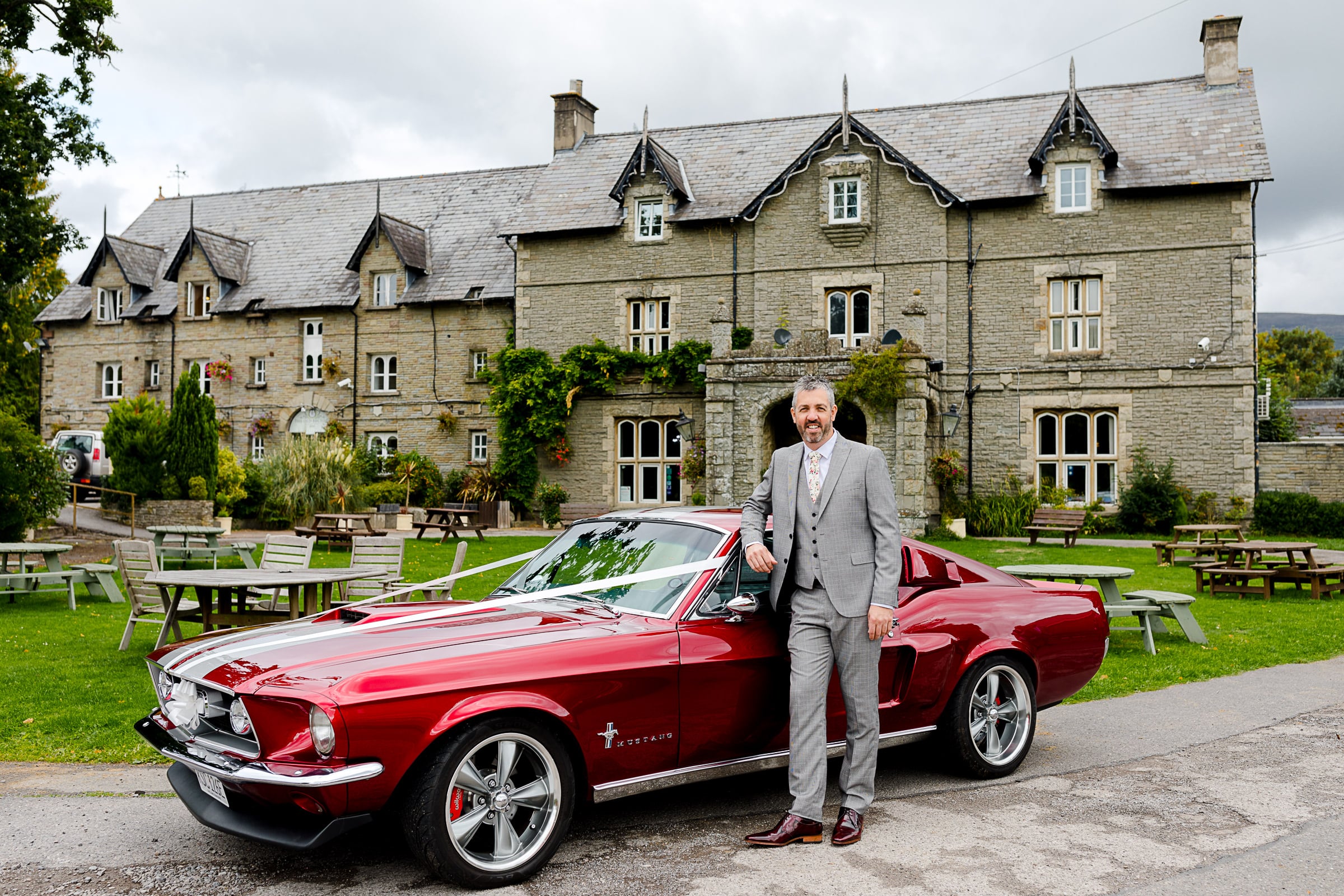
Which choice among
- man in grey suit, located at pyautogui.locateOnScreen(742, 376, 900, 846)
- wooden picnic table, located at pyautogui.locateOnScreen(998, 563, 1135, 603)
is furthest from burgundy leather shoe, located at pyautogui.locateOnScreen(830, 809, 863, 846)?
wooden picnic table, located at pyautogui.locateOnScreen(998, 563, 1135, 603)

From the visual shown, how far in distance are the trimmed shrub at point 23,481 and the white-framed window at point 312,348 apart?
1285cm

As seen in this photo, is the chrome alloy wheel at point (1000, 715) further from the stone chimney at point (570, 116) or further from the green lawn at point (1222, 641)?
the stone chimney at point (570, 116)

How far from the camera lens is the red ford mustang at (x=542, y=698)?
A: 3.88 m

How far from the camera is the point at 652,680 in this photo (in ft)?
14.6

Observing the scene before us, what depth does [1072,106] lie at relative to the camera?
23594 millimetres

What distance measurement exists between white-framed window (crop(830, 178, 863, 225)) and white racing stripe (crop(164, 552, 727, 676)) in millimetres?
21059

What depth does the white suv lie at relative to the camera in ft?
92.3

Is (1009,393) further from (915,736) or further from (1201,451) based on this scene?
(915,736)

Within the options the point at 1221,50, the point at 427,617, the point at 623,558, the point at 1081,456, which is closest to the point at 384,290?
the point at 1081,456

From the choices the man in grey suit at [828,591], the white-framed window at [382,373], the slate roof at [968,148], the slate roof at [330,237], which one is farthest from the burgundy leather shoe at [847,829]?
the white-framed window at [382,373]

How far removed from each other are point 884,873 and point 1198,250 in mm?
22591

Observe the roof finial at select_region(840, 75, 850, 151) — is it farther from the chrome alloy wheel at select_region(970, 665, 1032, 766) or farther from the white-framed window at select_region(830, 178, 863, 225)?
the chrome alloy wheel at select_region(970, 665, 1032, 766)

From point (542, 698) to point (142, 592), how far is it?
6431 mm

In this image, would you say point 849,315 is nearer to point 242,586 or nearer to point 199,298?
point 242,586
